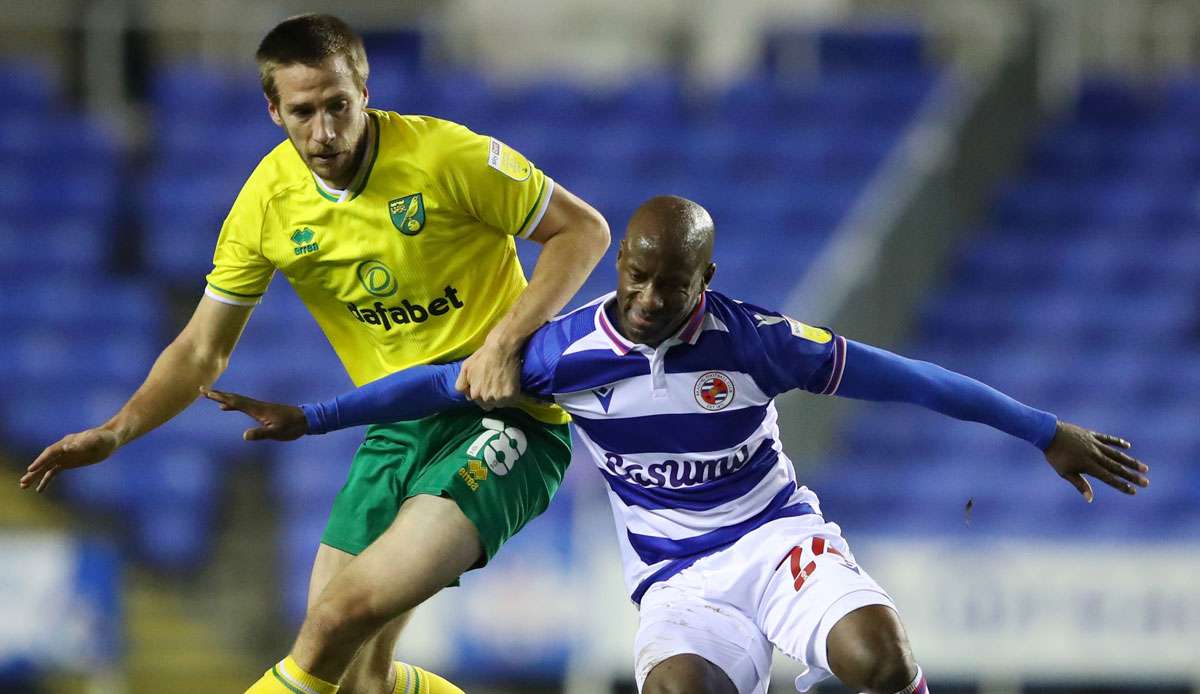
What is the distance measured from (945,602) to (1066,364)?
2.96 metres

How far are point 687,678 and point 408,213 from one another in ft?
4.26

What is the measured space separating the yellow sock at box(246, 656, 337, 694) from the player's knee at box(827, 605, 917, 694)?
117 centimetres

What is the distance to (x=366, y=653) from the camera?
4.23 metres

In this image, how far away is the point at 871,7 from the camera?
12.7m

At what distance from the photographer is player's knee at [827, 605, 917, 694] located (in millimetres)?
3648

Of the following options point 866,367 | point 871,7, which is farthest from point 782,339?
point 871,7

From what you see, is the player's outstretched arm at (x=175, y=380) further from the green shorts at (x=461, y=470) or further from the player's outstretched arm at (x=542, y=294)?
the player's outstretched arm at (x=542, y=294)

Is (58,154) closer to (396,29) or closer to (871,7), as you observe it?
(396,29)

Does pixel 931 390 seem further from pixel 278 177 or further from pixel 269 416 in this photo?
pixel 278 177

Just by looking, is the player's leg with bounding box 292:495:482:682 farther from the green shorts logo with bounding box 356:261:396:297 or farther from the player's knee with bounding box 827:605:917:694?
the player's knee with bounding box 827:605:917:694

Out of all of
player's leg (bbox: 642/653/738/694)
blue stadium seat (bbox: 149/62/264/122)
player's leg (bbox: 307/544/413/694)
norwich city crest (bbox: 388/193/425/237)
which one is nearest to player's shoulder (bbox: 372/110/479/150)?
norwich city crest (bbox: 388/193/425/237)

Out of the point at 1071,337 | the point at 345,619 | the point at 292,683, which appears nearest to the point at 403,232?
the point at 345,619

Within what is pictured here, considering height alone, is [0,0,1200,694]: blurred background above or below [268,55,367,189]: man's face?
below

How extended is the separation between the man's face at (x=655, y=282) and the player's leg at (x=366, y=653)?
3.19 feet
